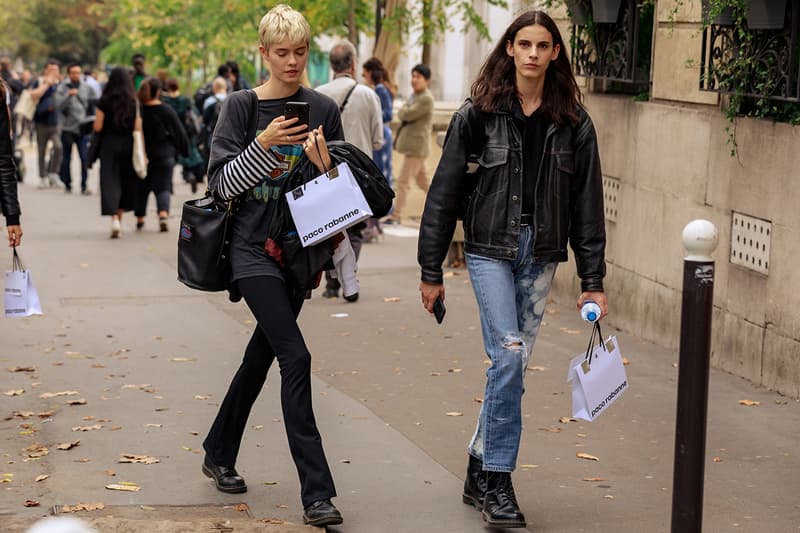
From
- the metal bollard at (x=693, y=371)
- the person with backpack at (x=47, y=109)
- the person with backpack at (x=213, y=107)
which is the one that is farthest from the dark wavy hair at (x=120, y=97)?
the metal bollard at (x=693, y=371)

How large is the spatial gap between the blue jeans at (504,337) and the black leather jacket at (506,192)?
0.20 feet

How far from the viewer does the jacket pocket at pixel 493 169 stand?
5.21 metres

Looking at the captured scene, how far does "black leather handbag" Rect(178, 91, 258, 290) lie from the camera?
5.37m

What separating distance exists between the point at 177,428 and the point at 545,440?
177cm

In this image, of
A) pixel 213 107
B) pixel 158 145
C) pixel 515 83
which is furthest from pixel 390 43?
pixel 515 83

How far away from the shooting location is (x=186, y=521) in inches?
206

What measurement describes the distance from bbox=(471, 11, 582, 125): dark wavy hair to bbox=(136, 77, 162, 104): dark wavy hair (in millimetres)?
11113

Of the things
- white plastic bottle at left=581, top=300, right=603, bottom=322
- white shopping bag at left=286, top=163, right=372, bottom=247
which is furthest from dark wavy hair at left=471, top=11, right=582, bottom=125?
white plastic bottle at left=581, top=300, right=603, bottom=322

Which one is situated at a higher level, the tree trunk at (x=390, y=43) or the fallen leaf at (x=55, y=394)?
the tree trunk at (x=390, y=43)

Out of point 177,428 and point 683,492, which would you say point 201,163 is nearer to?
point 177,428

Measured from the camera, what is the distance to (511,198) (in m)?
5.21

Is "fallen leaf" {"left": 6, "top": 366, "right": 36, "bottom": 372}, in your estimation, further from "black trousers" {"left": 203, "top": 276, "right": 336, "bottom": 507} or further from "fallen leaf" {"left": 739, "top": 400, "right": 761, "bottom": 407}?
"fallen leaf" {"left": 739, "top": 400, "right": 761, "bottom": 407}

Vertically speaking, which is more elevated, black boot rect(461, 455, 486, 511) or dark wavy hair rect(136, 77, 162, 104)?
dark wavy hair rect(136, 77, 162, 104)

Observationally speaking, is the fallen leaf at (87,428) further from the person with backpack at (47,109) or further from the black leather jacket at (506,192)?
the person with backpack at (47,109)
